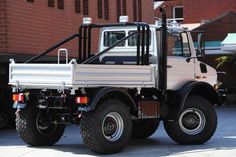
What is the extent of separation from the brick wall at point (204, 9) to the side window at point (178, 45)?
2513 centimetres

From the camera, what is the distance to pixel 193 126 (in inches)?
542

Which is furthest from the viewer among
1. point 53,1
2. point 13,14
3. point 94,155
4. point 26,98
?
point 53,1

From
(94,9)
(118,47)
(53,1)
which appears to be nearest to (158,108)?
(118,47)

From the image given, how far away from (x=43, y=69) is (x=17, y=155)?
1787mm

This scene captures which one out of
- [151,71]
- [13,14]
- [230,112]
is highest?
[13,14]

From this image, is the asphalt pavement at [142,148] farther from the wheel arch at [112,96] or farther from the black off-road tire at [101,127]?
the wheel arch at [112,96]

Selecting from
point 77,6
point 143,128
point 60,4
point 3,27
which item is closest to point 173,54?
point 143,128

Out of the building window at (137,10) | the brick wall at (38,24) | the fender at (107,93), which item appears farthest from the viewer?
the building window at (137,10)

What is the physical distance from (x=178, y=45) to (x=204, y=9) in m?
25.8

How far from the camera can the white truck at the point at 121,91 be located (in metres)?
11.9

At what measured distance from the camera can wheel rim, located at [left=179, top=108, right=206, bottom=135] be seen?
13648 millimetres

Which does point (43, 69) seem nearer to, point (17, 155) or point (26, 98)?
point (26, 98)

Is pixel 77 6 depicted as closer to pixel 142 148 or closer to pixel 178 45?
pixel 178 45

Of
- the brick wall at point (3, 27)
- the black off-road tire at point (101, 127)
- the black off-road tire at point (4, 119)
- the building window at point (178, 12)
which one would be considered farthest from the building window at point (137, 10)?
the building window at point (178, 12)
